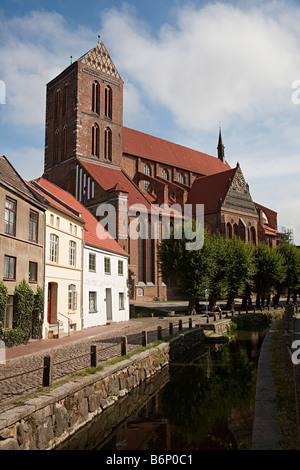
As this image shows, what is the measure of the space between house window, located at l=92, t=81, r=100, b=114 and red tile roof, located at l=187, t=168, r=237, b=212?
62.3 ft

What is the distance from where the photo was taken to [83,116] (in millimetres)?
44562

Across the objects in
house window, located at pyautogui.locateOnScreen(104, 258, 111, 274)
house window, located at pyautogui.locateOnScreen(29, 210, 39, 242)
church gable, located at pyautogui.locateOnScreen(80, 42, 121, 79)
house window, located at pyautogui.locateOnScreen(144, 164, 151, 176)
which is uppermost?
church gable, located at pyautogui.locateOnScreen(80, 42, 121, 79)

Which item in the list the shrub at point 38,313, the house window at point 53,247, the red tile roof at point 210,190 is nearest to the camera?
the shrub at point 38,313

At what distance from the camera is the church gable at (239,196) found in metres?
54.5

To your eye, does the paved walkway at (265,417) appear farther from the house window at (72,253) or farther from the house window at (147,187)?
the house window at (147,187)

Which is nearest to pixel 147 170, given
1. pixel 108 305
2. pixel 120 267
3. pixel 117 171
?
pixel 117 171

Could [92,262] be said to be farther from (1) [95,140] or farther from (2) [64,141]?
(2) [64,141]

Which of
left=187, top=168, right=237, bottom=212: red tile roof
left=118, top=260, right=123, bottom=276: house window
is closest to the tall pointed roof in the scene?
left=187, top=168, right=237, bottom=212: red tile roof

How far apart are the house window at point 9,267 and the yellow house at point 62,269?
2.66 meters

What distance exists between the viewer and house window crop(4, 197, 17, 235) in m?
15.2

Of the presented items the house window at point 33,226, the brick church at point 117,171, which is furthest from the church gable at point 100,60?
the house window at point 33,226

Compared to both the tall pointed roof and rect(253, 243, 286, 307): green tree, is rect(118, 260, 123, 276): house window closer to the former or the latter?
rect(253, 243, 286, 307): green tree
